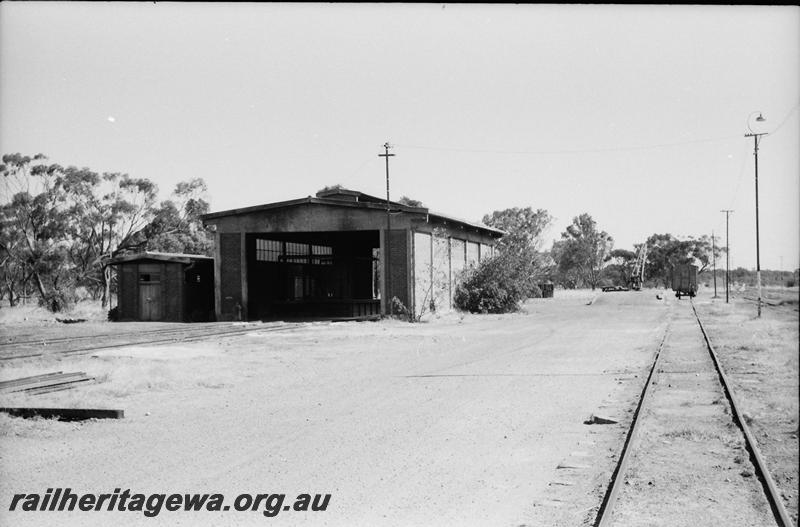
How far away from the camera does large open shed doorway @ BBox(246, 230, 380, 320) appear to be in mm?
34938

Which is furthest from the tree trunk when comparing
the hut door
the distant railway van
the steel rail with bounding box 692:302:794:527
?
the distant railway van

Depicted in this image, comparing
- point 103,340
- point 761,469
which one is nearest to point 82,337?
point 103,340

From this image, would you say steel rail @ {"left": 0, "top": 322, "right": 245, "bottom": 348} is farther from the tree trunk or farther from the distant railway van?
the distant railway van

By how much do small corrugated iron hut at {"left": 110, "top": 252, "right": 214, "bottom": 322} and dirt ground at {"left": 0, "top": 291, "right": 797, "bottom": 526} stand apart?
16514 mm

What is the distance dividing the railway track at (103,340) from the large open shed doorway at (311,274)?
7231 millimetres

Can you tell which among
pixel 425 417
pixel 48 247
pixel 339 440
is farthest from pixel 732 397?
pixel 48 247

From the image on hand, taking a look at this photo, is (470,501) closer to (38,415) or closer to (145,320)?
(38,415)

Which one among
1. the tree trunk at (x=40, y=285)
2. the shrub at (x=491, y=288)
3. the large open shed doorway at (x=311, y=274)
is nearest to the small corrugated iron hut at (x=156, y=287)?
the large open shed doorway at (x=311, y=274)

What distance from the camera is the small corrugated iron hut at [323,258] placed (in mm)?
31906

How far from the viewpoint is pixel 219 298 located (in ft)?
109

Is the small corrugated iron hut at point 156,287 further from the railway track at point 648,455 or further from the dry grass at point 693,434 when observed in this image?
the dry grass at point 693,434

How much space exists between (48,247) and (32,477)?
4214 cm

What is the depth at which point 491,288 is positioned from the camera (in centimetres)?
3812

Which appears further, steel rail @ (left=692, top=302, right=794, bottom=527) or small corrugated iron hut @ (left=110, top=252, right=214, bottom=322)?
small corrugated iron hut @ (left=110, top=252, right=214, bottom=322)
